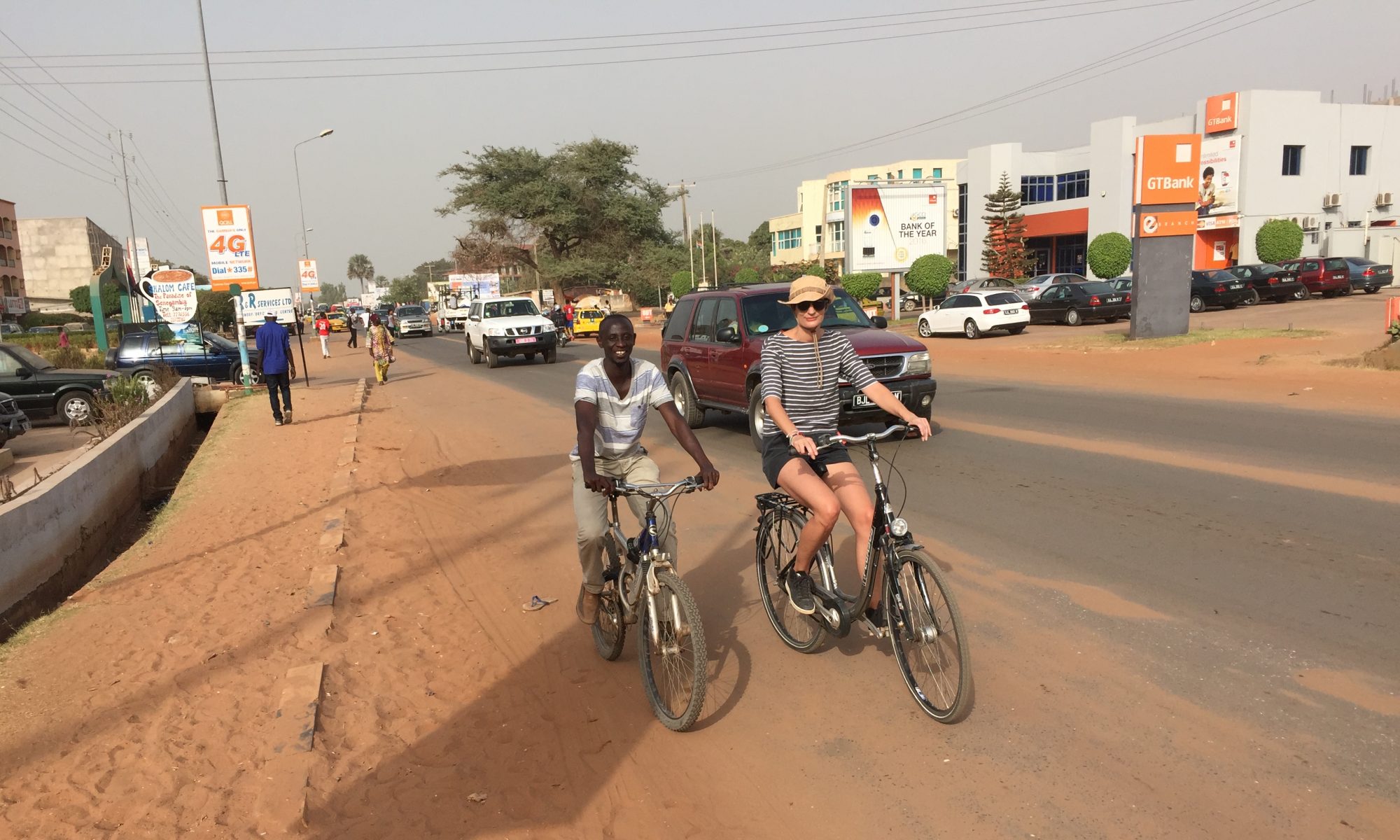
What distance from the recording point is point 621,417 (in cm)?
449

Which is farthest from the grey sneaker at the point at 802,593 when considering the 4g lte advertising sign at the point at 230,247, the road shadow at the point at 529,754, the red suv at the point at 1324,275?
the red suv at the point at 1324,275

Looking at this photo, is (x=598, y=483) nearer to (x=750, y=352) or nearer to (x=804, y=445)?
(x=804, y=445)

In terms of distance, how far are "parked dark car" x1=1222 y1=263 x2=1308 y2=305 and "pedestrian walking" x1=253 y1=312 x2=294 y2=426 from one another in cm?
3222

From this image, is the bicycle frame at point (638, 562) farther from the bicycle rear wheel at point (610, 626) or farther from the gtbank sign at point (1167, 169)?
the gtbank sign at point (1167, 169)

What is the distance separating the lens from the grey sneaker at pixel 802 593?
456 cm

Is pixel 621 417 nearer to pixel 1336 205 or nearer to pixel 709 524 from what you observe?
pixel 709 524

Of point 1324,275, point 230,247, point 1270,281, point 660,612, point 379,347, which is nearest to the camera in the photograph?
point 660,612

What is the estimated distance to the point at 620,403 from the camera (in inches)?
176

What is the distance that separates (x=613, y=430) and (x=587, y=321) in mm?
39672

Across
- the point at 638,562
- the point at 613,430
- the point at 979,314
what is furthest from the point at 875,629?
the point at 979,314

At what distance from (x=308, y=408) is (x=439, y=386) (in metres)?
3.75

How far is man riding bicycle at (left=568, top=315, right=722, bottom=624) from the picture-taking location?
169 inches

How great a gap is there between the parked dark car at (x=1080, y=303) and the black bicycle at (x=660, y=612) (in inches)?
1157

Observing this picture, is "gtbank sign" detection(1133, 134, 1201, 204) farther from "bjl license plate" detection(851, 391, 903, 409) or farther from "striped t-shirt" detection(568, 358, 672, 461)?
"striped t-shirt" detection(568, 358, 672, 461)
